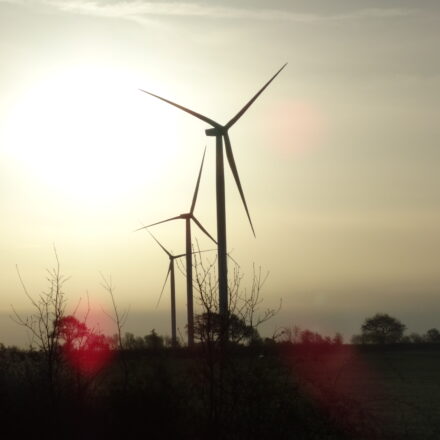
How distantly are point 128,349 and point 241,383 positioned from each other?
4452 mm

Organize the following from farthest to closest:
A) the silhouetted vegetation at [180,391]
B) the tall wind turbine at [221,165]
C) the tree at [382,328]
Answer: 1. the tree at [382,328]
2. the tall wind turbine at [221,165]
3. the silhouetted vegetation at [180,391]

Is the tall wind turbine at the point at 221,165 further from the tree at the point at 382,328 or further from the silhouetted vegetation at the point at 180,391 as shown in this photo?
the tree at the point at 382,328

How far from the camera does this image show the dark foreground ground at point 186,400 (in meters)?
17.0

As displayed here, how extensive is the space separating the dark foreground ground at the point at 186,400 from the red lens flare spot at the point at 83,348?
18 centimetres

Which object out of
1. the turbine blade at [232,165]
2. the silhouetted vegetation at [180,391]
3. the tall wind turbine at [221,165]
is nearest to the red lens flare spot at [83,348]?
the silhouetted vegetation at [180,391]

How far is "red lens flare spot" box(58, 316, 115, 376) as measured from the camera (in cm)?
1972

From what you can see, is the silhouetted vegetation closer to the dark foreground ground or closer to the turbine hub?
the dark foreground ground

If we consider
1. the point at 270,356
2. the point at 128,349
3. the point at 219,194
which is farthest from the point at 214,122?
the point at 270,356

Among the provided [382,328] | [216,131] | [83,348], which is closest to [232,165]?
[216,131]

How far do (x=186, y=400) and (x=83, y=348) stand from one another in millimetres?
2836

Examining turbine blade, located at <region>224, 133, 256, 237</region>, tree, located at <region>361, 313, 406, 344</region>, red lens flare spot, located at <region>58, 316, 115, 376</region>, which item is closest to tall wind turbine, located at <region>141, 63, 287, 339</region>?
turbine blade, located at <region>224, 133, 256, 237</region>

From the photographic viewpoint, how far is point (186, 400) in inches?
744

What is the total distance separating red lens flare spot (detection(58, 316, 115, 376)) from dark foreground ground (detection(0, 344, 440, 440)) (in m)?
0.18

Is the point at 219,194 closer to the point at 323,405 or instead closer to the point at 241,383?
the point at 323,405
